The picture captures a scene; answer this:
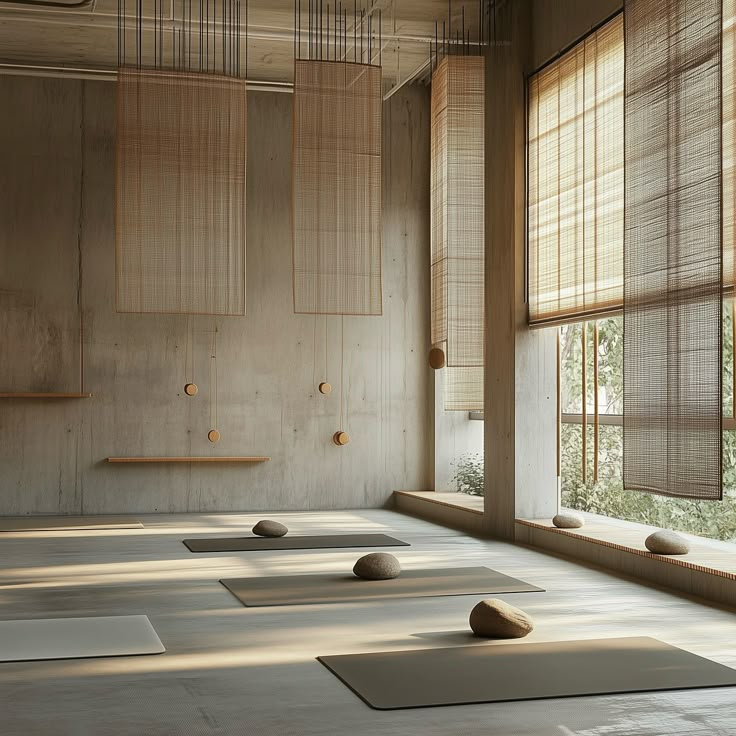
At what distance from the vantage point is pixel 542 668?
3.47m

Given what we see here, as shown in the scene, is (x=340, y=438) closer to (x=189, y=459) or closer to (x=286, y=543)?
(x=189, y=459)

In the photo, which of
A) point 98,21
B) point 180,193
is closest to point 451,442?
point 180,193

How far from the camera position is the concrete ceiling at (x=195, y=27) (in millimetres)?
7410

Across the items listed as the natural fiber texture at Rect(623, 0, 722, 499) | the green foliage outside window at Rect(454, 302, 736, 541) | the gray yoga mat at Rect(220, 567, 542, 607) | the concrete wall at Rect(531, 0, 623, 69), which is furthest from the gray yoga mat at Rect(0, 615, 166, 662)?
the green foliage outside window at Rect(454, 302, 736, 541)

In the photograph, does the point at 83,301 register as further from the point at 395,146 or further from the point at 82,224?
the point at 395,146

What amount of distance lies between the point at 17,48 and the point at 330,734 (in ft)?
23.6

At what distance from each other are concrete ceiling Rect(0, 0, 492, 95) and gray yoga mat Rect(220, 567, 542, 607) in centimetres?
401

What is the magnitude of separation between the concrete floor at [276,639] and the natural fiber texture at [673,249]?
0.74 metres

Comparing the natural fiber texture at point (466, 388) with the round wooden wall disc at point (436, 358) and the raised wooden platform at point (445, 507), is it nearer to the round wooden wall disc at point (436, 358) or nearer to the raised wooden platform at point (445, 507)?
the round wooden wall disc at point (436, 358)

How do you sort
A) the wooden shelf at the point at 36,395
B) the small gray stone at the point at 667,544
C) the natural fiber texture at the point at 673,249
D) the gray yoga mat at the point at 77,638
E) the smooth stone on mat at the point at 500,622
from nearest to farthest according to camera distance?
1. the gray yoga mat at the point at 77,638
2. the smooth stone on mat at the point at 500,622
3. the natural fiber texture at the point at 673,249
4. the small gray stone at the point at 667,544
5. the wooden shelf at the point at 36,395

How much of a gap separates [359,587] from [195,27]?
15.5 ft

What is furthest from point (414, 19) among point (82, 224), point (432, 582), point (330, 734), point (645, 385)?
point (330, 734)

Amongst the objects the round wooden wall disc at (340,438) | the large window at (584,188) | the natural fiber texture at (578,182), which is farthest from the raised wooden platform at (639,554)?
the round wooden wall disc at (340,438)

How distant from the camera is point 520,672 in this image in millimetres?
3414
